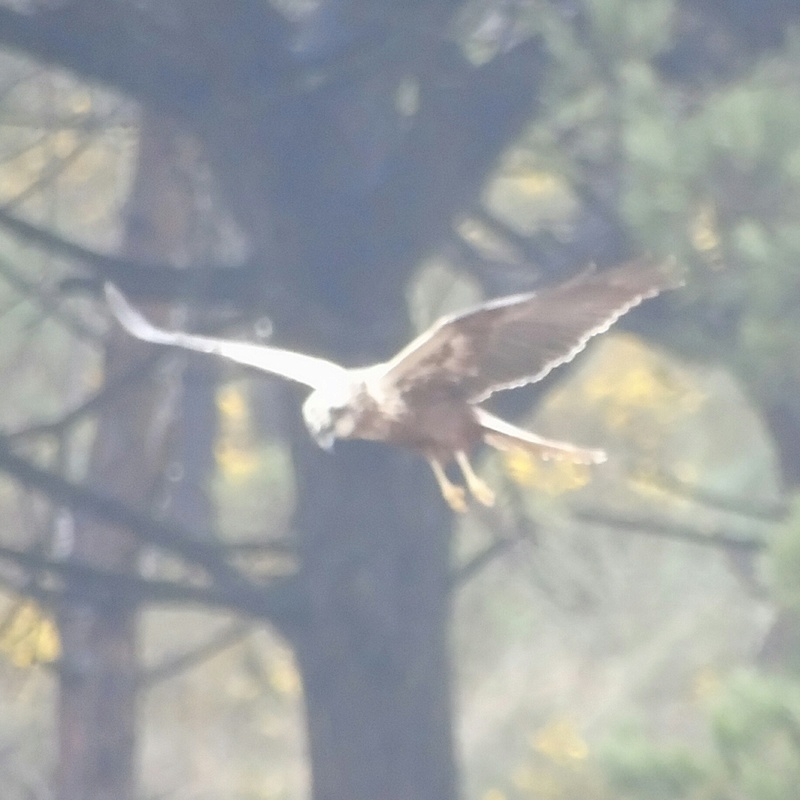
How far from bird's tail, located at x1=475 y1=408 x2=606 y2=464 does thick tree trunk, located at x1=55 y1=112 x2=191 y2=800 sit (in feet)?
11.4

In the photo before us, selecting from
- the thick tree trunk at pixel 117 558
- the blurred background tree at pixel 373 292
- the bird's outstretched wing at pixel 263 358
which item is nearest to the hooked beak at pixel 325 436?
the bird's outstretched wing at pixel 263 358

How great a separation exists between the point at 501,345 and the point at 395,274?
8.41ft

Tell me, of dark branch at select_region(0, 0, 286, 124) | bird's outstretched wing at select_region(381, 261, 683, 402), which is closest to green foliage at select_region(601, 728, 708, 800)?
bird's outstretched wing at select_region(381, 261, 683, 402)

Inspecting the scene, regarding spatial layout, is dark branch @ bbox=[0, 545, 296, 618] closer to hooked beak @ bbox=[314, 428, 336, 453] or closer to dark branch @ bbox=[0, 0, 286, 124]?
dark branch @ bbox=[0, 0, 286, 124]

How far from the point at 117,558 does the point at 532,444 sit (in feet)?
12.6

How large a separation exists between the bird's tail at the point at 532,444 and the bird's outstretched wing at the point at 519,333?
0.10 metres

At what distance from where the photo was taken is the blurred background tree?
4.18 meters

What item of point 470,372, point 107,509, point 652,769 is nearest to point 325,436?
point 470,372

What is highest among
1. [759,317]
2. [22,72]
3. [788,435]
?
[22,72]

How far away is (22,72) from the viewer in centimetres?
649

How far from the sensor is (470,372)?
3033 mm

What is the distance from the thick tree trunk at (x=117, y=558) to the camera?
6648 mm

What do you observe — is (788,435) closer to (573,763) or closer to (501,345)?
(573,763)

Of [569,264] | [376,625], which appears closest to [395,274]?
[569,264]
